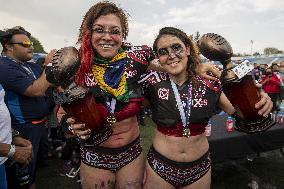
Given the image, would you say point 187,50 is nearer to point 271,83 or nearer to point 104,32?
point 104,32

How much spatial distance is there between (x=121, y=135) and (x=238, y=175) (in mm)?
3881

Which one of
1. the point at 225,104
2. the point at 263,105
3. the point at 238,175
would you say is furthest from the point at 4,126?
the point at 238,175

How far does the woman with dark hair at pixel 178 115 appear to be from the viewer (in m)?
2.50

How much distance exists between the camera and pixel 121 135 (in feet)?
8.28

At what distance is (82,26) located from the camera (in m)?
2.59

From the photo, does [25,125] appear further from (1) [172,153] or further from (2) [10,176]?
(1) [172,153]

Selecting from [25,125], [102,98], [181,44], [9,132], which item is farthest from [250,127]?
[25,125]

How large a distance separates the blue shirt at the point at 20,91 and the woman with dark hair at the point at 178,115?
175cm

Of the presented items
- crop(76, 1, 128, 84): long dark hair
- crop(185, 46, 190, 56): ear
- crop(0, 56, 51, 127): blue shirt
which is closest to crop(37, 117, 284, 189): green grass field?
crop(0, 56, 51, 127): blue shirt

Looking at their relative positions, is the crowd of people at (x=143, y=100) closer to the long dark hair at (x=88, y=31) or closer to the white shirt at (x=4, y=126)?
the long dark hair at (x=88, y=31)

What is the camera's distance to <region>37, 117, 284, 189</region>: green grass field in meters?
5.23

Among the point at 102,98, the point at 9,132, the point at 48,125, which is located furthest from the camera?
the point at 48,125

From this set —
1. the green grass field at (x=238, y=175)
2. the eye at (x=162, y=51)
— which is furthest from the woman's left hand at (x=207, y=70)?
the green grass field at (x=238, y=175)

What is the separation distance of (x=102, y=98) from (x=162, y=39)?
0.71m
